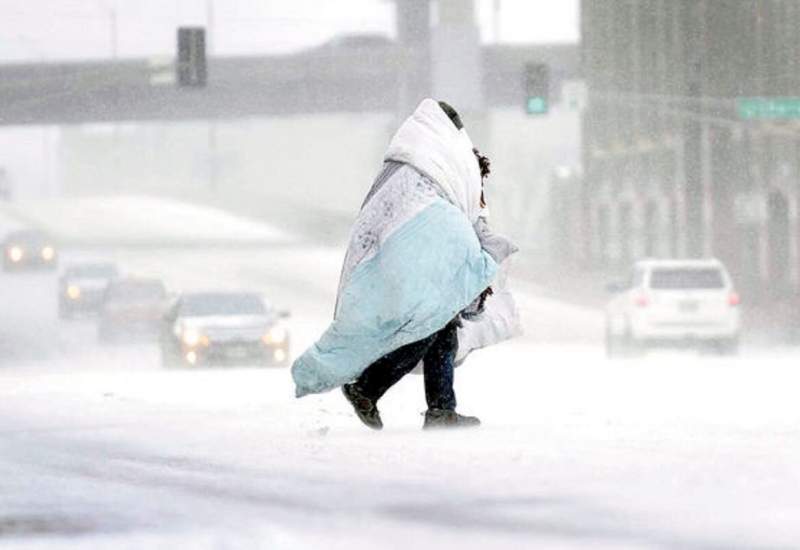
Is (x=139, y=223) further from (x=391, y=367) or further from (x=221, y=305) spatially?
(x=391, y=367)

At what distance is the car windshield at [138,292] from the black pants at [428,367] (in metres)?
35.7

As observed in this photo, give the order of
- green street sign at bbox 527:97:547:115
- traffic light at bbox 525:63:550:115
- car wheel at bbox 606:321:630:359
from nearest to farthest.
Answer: car wheel at bbox 606:321:630:359, traffic light at bbox 525:63:550:115, green street sign at bbox 527:97:547:115

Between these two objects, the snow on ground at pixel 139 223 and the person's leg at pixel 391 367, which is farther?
the snow on ground at pixel 139 223

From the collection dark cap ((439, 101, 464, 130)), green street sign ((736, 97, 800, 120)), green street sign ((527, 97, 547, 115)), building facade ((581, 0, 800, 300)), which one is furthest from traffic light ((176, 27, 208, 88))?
dark cap ((439, 101, 464, 130))

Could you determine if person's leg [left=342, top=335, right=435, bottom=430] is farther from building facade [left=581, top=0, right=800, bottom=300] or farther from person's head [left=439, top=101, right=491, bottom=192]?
building facade [left=581, top=0, right=800, bottom=300]

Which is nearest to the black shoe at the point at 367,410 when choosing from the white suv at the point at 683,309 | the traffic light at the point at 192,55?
the white suv at the point at 683,309

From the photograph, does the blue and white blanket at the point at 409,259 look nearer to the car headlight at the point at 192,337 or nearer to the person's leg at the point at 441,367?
the person's leg at the point at 441,367

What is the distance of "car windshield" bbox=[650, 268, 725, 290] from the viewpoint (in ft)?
110

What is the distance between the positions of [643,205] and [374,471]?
7202 centimetres

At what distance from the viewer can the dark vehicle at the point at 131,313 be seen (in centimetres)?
4650

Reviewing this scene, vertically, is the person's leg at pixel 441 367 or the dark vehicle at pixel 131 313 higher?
the person's leg at pixel 441 367

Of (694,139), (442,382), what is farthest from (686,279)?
(694,139)

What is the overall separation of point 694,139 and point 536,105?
631 inches

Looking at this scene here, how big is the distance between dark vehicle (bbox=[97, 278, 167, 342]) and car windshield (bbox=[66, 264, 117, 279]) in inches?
402
